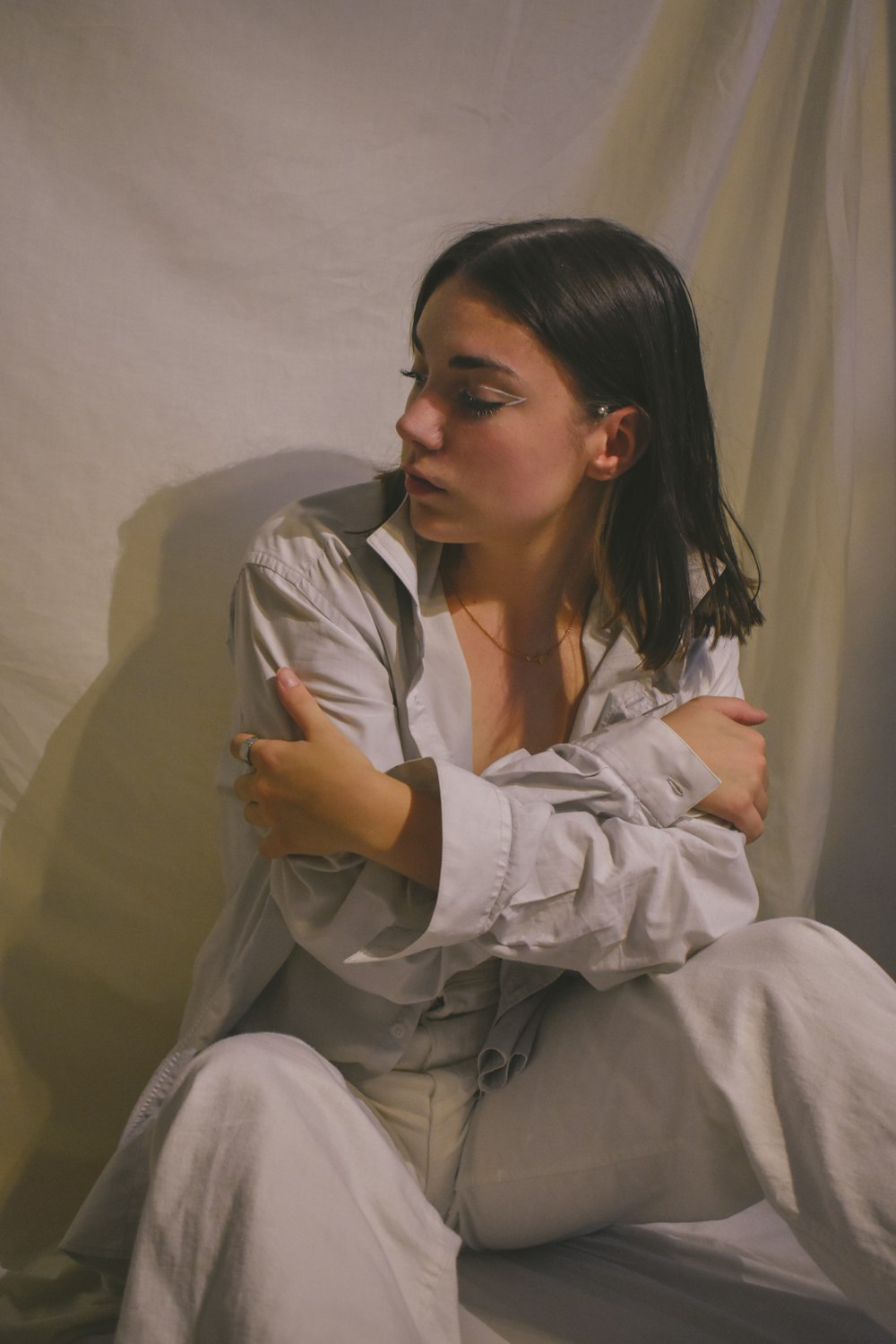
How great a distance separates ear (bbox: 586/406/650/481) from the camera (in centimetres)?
118

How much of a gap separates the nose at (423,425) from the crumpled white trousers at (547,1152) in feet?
1.72

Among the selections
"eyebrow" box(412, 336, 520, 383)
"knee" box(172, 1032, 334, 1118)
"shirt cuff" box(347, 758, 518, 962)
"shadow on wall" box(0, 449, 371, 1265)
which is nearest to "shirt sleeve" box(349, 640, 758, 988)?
"shirt cuff" box(347, 758, 518, 962)

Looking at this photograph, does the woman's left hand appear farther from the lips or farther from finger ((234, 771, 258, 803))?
the lips

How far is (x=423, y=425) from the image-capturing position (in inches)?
43.0

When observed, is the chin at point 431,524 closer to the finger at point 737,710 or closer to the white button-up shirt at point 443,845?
the white button-up shirt at point 443,845

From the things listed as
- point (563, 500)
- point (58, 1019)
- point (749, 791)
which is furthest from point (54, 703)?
point (749, 791)

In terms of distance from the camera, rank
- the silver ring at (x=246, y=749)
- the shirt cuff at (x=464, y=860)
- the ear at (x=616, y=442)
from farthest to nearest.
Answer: the ear at (x=616, y=442) < the silver ring at (x=246, y=749) < the shirt cuff at (x=464, y=860)

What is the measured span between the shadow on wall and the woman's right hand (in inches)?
22.7

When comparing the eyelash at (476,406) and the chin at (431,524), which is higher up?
the eyelash at (476,406)

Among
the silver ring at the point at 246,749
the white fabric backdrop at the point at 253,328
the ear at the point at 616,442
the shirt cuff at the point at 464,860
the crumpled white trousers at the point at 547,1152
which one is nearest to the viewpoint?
the crumpled white trousers at the point at 547,1152

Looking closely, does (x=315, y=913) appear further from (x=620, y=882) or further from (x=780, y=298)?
(x=780, y=298)

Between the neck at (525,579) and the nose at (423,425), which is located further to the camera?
the neck at (525,579)

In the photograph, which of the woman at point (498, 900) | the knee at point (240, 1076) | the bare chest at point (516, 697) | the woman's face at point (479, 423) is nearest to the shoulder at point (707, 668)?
the woman at point (498, 900)

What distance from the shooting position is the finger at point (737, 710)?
118 cm
